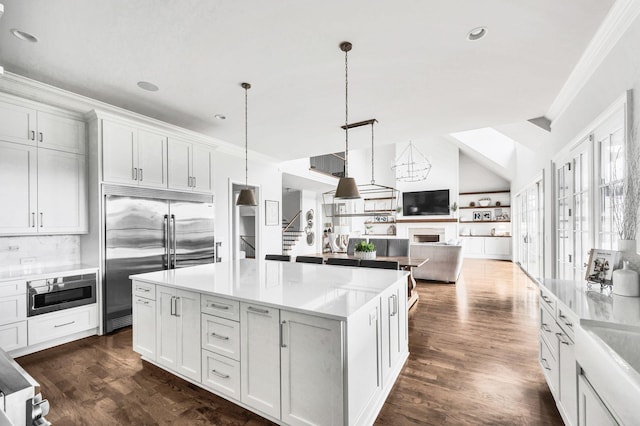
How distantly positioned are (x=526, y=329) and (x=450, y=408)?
82.8 inches

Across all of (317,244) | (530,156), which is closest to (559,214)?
(530,156)

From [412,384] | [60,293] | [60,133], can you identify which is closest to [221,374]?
[412,384]

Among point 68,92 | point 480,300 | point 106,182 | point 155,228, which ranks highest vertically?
point 68,92

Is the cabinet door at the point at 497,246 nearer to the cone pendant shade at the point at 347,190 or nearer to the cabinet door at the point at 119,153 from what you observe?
the cone pendant shade at the point at 347,190

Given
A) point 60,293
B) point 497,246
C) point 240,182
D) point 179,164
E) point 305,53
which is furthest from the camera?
point 497,246

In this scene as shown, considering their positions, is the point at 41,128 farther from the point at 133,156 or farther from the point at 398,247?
the point at 398,247

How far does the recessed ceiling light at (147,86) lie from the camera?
10.1 feet

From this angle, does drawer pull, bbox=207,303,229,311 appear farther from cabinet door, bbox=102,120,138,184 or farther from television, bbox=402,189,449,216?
television, bbox=402,189,449,216

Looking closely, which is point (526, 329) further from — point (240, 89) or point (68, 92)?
point (68, 92)

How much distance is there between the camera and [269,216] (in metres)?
6.34

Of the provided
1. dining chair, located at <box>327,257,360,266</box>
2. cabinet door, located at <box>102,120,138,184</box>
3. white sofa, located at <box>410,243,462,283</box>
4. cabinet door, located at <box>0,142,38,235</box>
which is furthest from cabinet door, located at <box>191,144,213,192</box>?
white sofa, located at <box>410,243,462,283</box>

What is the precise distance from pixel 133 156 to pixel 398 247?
4997 millimetres

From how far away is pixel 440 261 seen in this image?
6090 millimetres

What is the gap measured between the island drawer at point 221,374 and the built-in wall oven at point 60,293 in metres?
2.08
